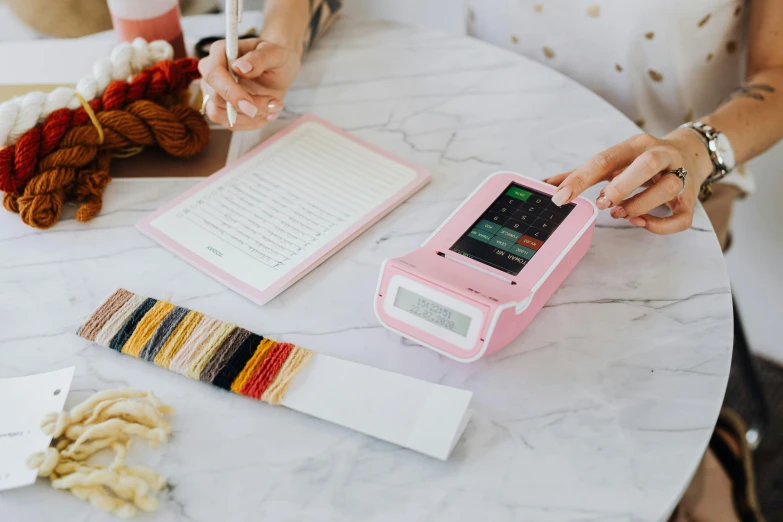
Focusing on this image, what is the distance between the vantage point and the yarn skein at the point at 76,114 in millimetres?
780

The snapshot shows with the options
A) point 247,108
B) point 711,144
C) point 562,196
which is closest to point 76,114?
point 247,108

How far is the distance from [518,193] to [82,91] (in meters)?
0.56

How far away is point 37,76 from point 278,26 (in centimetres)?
36

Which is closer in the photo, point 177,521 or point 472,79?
point 177,521

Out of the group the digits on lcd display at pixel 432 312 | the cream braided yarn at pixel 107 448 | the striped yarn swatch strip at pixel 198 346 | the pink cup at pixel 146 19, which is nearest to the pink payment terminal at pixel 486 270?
the digits on lcd display at pixel 432 312

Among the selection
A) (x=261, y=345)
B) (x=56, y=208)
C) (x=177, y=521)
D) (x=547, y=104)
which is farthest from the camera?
(x=547, y=104)

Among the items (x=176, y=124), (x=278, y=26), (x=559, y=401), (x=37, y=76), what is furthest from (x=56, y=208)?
(x=559, y=401)

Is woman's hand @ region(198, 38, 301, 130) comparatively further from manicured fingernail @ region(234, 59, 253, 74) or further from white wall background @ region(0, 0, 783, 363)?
white wall background @ region(0, 0, 783, 363)

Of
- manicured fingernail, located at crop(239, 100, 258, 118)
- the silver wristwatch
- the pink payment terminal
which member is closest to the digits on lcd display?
the pink payment terminal

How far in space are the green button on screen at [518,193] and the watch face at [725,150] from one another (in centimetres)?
31

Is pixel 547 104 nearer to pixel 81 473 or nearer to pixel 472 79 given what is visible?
pixel 472 79

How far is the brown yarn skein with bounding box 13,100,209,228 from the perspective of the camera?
784 mm

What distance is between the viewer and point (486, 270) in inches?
26.3

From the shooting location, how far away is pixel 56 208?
794 millimetres
